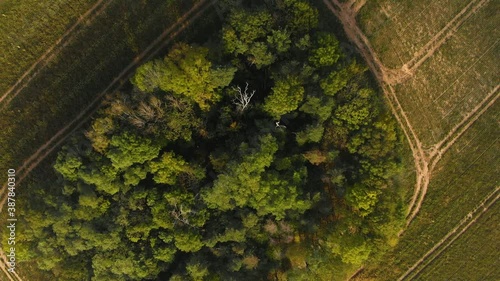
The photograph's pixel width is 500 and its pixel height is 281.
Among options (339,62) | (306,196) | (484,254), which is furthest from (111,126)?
(484,254)

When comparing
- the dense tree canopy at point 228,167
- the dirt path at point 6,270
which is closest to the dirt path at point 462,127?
the dense tree canopy at point 228,167

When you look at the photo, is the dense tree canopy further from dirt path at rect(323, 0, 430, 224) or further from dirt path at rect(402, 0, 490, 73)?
dirt path at rect(402, 0, 490, 73)

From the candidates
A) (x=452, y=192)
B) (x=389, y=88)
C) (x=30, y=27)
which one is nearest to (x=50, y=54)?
(x=30, y=27)

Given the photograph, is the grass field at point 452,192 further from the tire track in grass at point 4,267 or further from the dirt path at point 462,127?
the tire track in grass at point 4,267

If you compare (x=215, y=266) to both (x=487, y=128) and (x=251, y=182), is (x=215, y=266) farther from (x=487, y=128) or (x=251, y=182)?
(x=487, y=128)

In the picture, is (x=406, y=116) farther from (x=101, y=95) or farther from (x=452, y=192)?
(x=101, y=95)

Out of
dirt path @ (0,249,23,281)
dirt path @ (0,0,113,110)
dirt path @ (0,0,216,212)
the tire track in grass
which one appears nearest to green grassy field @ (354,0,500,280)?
dirt path @ (0,0,216,212)
